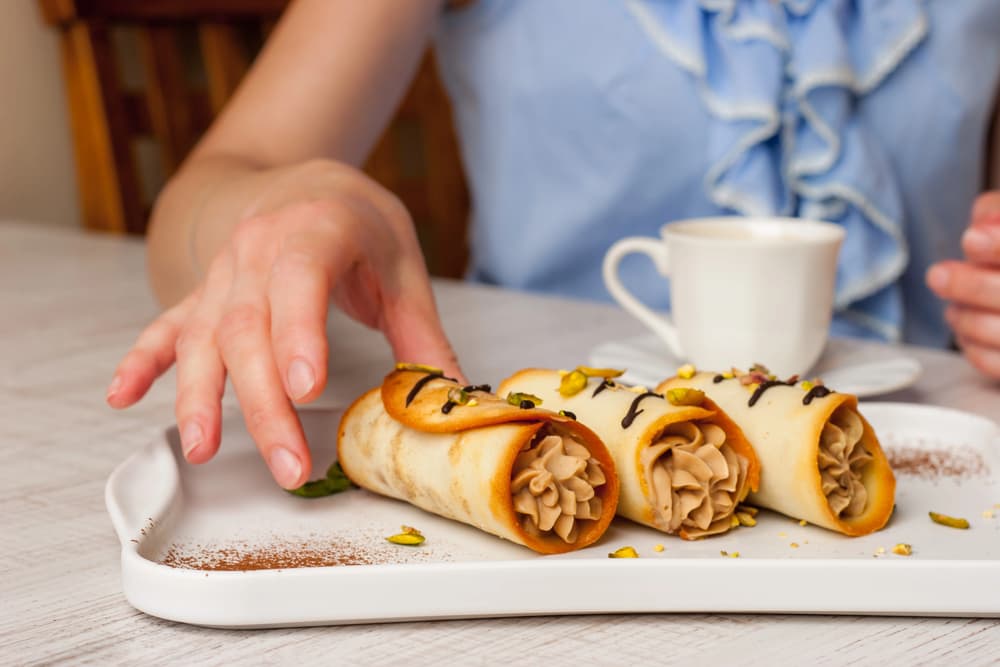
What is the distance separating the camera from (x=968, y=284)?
1.03 metres

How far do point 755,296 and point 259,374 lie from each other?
0.39m

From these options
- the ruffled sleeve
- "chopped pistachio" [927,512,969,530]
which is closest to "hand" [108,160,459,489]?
"chopped pistachio" [927,512,969,530]

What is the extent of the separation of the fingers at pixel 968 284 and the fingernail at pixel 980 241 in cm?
2

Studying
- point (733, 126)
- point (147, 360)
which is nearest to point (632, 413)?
point (147, 360)

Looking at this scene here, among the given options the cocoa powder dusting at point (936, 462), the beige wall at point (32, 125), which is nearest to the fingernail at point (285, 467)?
the cocoa powder dusting at point (936, 462)

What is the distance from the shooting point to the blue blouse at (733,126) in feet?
4.44

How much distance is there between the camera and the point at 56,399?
3.20 feet

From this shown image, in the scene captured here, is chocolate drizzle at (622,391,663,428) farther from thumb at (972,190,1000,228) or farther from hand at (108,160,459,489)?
thumb at (972,190,1000,228)

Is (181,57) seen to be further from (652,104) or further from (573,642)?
(573,642)

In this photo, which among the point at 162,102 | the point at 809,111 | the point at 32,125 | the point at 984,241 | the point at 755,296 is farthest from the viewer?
the point at 32,125

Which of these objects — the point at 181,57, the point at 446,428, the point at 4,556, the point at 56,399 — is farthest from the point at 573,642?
the point at 181,57

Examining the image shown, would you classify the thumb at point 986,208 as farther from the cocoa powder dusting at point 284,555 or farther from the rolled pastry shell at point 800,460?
the cocoa powder dusting at point 284,555

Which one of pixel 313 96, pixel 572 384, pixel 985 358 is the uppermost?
pixel 313 96

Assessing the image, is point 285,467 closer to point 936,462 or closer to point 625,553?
point 625,553
